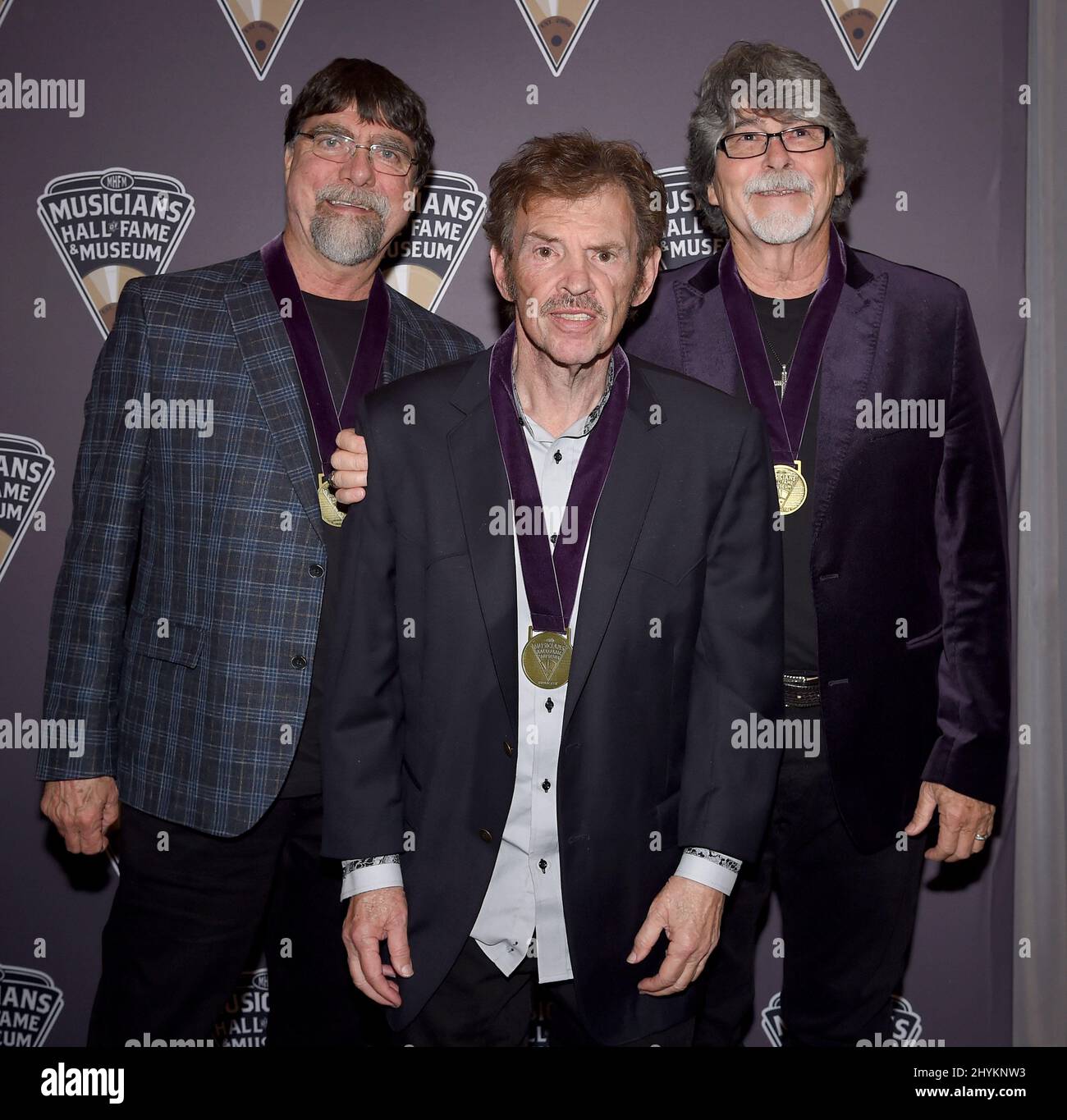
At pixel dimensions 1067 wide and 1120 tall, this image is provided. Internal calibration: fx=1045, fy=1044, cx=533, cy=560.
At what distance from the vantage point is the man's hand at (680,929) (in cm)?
215

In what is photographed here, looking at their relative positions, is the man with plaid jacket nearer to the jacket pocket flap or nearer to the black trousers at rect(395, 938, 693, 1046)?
the jacket pocket flap

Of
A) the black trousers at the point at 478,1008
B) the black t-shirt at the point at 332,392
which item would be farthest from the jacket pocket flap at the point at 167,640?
the black trousers at the point at 478,1008

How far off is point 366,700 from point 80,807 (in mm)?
995

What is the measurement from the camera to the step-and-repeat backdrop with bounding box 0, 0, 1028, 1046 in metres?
3.30

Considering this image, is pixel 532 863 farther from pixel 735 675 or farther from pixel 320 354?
pixel 320 354

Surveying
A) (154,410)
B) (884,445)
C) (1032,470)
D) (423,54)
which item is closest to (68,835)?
(154,410)

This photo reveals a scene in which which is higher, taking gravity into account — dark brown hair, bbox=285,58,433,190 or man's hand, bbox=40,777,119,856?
dark brown hair, bbox=285,58,433,190

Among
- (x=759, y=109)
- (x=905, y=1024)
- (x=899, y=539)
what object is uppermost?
(x=759, y=109)

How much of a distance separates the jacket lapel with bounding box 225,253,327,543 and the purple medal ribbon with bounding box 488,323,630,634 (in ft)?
1.99

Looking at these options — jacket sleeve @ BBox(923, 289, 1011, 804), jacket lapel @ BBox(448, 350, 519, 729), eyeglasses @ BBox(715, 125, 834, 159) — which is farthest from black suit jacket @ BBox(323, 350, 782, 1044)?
eyeglasses @ BBox(715, 125, 834, 159)

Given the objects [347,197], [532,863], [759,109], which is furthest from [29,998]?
[759,109]

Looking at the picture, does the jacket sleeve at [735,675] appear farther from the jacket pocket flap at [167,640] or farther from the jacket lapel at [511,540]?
the jacket pocket flap at [167,640]

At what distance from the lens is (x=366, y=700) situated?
2168mm
